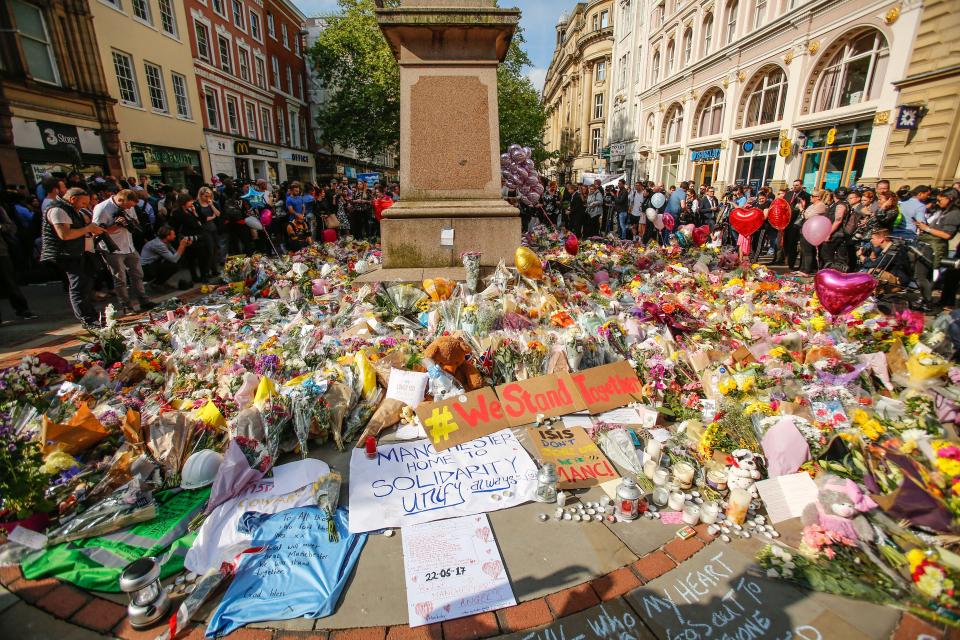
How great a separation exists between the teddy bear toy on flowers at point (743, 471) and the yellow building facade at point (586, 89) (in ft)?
119

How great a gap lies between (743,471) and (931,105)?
13667 millimetres

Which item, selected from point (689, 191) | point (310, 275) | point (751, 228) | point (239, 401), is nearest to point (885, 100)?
point (689, 191)

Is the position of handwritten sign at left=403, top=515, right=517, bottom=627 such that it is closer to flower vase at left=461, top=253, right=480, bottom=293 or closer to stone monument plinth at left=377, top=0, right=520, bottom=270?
flower vase at left=461, top=253, right=480, bottom=293

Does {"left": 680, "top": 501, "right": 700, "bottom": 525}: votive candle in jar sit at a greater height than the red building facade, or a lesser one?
lesser

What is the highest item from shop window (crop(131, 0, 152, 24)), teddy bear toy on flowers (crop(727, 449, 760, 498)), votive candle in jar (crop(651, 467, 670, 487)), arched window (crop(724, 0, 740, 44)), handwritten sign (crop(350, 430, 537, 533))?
arched window (crop(724, 0, 740, 44))

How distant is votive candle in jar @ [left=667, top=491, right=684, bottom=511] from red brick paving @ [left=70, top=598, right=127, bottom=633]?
294cm

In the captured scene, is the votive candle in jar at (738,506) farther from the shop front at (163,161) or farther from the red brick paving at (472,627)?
the shop front at (163,161)

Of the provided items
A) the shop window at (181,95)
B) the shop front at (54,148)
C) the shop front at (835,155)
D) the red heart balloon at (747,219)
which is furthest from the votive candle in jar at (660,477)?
the shop window at (181,95)

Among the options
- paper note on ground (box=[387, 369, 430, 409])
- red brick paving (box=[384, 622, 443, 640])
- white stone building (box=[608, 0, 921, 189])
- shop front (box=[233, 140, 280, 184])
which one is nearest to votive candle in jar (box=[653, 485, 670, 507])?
red brick paving (box=[384, 622, 443, 640])

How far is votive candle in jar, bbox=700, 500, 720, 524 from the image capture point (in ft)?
8.43

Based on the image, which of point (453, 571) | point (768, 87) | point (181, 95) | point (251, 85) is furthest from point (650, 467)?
point (251, 85)

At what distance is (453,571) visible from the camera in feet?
7.47

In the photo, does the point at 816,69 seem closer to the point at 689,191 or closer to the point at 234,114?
the point at 689,191

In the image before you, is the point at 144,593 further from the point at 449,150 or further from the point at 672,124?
the point at 672,124
